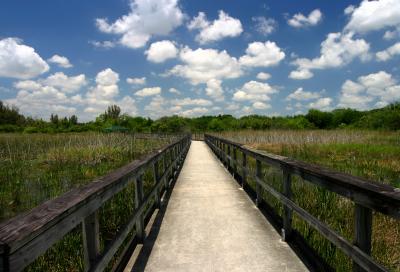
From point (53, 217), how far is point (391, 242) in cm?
469

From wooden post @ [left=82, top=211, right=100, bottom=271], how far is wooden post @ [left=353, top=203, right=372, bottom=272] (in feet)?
6.55

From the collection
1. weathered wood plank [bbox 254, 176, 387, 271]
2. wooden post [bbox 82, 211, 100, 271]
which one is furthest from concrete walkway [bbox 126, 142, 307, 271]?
wooden post [bbox 82, 211, 100, 271]

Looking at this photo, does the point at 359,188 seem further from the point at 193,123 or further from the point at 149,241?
the point at 193,123

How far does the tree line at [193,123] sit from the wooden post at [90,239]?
3861 centimetres

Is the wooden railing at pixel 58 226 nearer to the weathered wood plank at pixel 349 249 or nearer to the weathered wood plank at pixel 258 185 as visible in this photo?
the weathered wood plank at pixel 349 249

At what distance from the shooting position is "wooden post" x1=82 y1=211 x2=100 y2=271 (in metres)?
2.57

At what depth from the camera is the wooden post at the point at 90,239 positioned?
2.57 m

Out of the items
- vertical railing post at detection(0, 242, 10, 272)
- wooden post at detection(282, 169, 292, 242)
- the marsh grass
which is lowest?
the marsh grass

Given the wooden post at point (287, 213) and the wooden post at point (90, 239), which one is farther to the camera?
the wooden post at point (287, 213)

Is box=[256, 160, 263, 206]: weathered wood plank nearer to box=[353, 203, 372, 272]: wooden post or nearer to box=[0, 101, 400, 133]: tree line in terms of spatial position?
box=[353, 203, 372, 272]: wooden post

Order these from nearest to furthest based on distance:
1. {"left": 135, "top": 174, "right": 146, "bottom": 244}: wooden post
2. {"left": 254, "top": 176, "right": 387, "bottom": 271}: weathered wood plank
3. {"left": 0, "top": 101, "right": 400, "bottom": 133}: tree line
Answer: {"left": 254, "top": 176, "right": 387, "bottom": 271}: weathered wood plank → {"left": 135, "top": 174, "right": 146, "bottom": 244}: wooden post → {"left": 0, "top": 101, "right": 400, "bottom": 133}: tree line

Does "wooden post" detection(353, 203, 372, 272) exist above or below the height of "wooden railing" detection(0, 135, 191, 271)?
below

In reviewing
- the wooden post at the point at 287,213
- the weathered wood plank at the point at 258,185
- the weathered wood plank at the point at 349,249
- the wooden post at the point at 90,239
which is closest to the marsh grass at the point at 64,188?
the wooden post at the point at 90,239

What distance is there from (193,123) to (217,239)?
115 m
